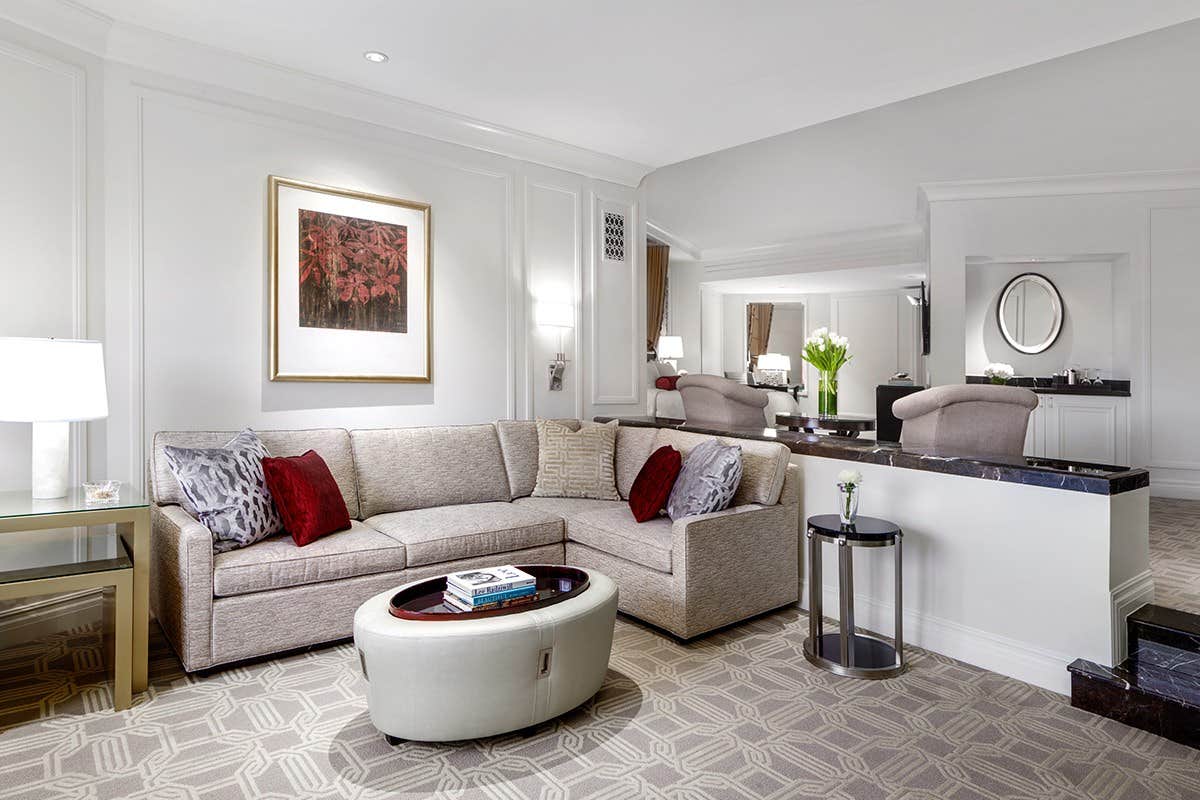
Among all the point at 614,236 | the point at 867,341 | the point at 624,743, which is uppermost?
the point at 614,236

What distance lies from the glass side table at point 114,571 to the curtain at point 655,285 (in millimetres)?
7752

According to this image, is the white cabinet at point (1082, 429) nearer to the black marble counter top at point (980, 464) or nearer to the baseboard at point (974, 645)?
the black marble counter top at point (980, 464)

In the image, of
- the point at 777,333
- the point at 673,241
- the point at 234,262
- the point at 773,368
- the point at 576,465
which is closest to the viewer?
the point at 234,262

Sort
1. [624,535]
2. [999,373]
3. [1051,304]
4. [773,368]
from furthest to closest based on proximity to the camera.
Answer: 1. [773,368]
2. [1051,304]
3. [999,373]
4. [624,535]

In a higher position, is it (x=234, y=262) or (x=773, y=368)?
(x=234, y=262)

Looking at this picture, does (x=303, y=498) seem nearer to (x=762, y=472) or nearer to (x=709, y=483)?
(x=709, y=483)

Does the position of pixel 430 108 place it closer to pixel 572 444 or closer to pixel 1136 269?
pixel 572 444

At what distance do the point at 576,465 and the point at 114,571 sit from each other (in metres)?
2.34

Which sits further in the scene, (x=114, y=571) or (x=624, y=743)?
(x=114, y=571)

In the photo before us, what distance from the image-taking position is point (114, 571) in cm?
247

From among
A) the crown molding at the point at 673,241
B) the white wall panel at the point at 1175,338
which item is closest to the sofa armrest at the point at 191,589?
the crown molding at the point at 673,241

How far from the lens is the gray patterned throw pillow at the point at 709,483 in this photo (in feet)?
10.6

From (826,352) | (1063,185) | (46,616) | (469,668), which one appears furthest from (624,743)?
(1063,185)

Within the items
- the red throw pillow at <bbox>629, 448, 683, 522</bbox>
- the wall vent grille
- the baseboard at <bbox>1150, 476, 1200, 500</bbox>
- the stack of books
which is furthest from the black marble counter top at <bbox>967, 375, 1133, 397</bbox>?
the stack of books
